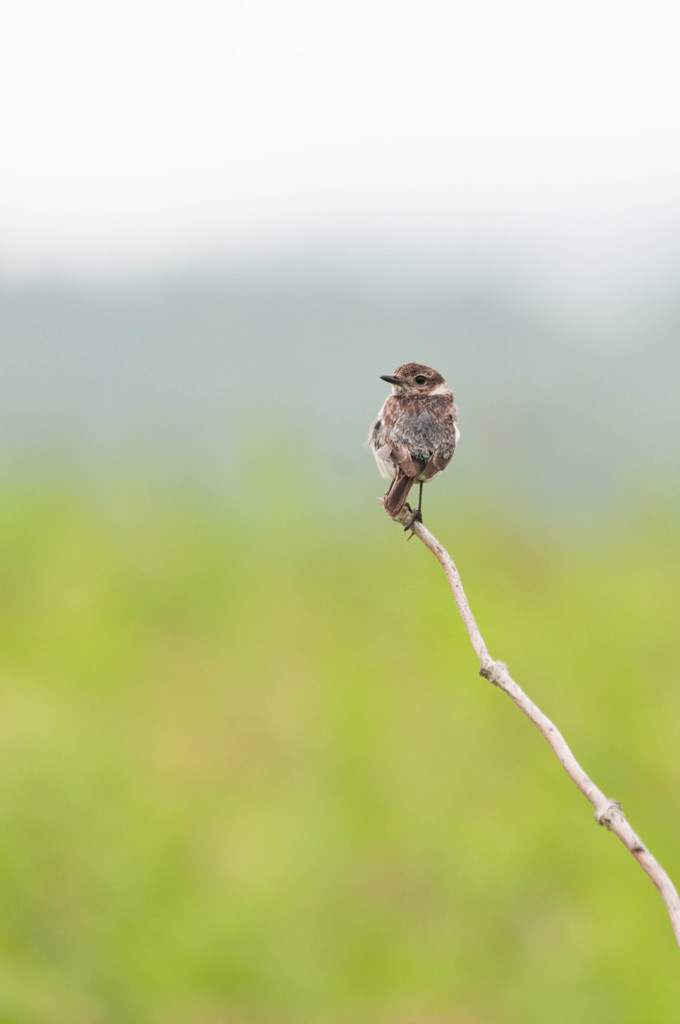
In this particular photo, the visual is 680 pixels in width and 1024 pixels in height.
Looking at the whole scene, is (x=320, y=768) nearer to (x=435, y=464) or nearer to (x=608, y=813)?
(x=435, y=464)

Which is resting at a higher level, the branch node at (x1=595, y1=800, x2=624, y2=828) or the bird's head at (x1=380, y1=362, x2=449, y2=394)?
the bird's head at (x1=380, y1=362, x2=449, y2=394)

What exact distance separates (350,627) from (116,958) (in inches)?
290

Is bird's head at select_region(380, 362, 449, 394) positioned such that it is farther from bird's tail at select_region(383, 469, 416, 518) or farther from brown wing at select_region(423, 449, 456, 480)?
bird's tail at select_region(383, 469, 416, 518)

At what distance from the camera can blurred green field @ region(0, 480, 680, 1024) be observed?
917 cm

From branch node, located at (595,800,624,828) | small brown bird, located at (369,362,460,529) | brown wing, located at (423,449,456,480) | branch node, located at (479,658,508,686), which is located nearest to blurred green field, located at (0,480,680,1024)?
small brown bird, located at (369,362,460,529)

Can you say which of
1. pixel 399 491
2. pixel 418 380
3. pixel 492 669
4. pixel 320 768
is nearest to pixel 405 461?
pixel 399 491

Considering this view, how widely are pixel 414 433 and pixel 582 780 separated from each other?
329 cm

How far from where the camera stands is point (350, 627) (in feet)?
51.4

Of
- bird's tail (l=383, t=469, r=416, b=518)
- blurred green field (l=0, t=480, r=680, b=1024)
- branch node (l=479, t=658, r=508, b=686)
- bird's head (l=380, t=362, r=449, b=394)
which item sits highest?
bird's head (l=380, t=362, r=449, b=394)

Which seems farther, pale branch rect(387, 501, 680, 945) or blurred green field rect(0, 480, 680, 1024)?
blurred green field rect(0, 480, 680, 1024)

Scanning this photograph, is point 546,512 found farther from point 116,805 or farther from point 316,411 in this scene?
point 116,805

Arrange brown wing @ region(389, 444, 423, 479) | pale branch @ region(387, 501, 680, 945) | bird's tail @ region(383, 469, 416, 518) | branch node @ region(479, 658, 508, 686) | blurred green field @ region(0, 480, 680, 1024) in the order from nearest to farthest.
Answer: pale branch @ region(387, 501, 680, 945) → branch node @ region(479, 658, 508, 686) → bird's tail @ region(383, 469, 416, 518) → brown wing @ region(389, 444, 423, 479) → blurred green field @ region(0, 480, 680, 1024)

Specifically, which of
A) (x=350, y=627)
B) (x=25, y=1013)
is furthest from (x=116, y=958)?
(x=350, y=627)

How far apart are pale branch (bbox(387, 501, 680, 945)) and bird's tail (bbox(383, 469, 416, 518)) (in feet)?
7.36
